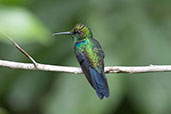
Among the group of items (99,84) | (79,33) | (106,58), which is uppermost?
(79,33)

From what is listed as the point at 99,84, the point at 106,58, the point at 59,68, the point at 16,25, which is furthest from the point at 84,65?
the point at 16,25

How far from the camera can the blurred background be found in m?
3.59

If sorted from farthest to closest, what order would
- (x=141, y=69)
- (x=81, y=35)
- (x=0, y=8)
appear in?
(x=81, y=35) → (x=141, y=69) → (x=0, y=8)

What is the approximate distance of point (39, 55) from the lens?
168 inches

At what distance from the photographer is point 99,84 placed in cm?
276

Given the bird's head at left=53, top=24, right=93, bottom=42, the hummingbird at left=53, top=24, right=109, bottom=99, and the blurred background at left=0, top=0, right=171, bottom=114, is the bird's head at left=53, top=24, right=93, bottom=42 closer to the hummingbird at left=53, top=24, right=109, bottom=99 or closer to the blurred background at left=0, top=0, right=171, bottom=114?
the hummingbird at left=53, top=24, right=109, bottom=99

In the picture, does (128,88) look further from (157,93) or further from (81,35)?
(81,35)

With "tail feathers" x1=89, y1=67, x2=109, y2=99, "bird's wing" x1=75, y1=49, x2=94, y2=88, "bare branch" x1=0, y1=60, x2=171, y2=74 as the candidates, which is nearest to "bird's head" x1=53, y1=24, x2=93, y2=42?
"bird's wing" x1=75, y1=49, x2=94, y2=88

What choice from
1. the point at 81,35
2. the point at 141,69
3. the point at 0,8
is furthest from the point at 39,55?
the point at 0,8

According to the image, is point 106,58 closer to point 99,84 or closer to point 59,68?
point 99,84

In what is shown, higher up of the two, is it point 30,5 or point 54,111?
point 30,5

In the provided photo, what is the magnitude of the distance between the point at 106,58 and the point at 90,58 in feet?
2.59

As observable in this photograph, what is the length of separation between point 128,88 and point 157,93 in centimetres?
32

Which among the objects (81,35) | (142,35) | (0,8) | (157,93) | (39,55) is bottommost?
(157,93)
